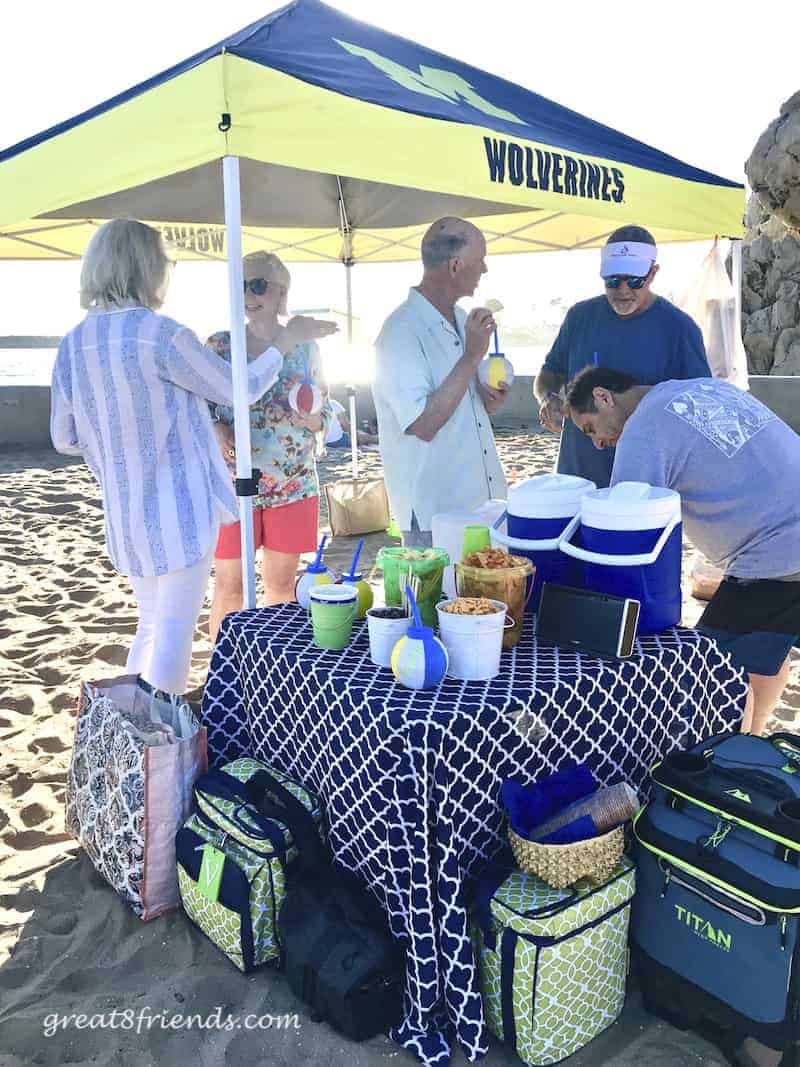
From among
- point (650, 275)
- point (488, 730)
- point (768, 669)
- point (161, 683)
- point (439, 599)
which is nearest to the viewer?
point (488, 730)

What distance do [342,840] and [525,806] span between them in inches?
16.6

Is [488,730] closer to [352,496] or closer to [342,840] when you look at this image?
[342,840]

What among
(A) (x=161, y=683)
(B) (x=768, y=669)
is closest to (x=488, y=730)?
(B) (x=768, y=669)

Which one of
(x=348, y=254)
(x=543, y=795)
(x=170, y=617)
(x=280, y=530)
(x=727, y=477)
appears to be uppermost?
(x=348, y=254)

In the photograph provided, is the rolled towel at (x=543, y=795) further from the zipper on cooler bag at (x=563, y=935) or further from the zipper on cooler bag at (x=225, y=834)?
the zipper on cooler bag at (x=225, y=834)

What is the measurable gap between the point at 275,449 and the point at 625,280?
1404 mm

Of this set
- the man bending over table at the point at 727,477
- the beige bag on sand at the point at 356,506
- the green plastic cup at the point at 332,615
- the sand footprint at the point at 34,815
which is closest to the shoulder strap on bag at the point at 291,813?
the green plastic cup at the point at 332,615

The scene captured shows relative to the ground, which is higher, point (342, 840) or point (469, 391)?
point (469, 391)

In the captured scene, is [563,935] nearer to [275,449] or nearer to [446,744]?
[446,744]

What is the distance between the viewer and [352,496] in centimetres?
577

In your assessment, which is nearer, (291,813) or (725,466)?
(291,813)

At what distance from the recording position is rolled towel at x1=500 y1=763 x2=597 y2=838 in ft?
5.54

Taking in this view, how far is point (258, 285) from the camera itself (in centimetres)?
296

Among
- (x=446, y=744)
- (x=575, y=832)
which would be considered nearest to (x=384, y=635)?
(x=446, y=744)
